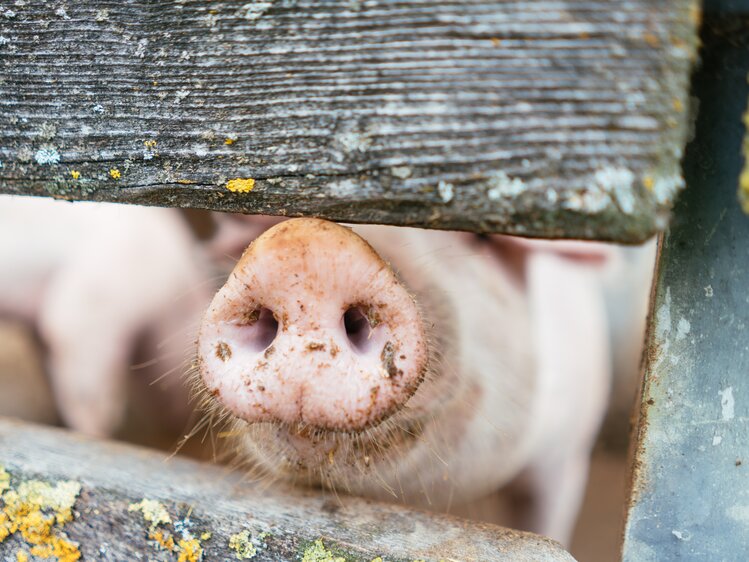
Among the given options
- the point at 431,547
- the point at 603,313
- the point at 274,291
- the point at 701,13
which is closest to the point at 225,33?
the point at 274,291

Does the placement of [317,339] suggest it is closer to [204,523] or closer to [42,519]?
[204,523]

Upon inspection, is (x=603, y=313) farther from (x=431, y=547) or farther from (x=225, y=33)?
(x=225, y=33)

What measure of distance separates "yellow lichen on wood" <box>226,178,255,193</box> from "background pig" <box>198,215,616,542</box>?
70 mm

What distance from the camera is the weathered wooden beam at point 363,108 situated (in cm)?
49

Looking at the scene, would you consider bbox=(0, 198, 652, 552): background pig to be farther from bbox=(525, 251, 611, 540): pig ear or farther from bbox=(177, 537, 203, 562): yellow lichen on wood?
bbox=(177, 537, 203, 562): yellow lichen on wood

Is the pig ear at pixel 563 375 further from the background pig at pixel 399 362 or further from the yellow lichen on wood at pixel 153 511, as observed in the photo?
the yellow lichen on wood at pixel 153 511

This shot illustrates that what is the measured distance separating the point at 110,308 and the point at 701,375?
4.99 ft

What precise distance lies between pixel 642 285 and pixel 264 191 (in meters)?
2.34

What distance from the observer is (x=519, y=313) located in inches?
71.6

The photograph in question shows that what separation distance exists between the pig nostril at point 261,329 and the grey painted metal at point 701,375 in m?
0.38

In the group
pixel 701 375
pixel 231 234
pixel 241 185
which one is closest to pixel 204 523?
pixel 241 185

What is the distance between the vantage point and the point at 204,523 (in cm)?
71

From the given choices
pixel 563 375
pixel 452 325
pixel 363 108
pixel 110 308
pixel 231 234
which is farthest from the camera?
pixel 563 375

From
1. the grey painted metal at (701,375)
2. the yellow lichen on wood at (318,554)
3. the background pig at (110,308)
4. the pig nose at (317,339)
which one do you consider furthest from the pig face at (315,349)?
the background pig at (110,308)
